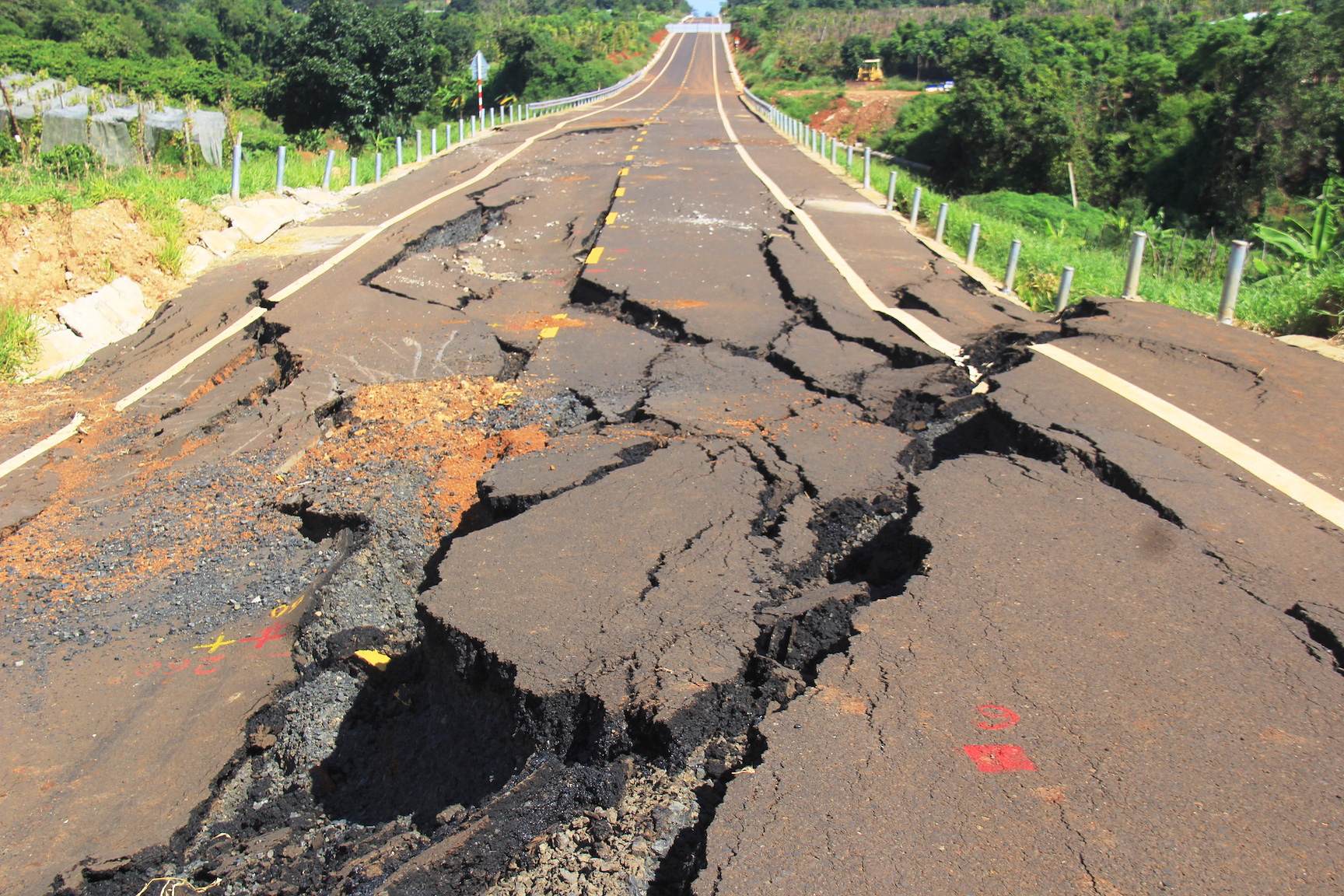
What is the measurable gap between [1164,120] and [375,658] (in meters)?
35.9

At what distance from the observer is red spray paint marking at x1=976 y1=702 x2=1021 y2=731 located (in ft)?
10.3

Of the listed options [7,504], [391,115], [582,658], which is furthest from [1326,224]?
[391,115]

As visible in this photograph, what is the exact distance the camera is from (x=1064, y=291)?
33.5ft

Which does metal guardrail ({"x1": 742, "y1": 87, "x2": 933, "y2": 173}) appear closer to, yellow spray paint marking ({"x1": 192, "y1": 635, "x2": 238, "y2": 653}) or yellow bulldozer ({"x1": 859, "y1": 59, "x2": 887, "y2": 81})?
yellow spray paint marking ({"x1": 192, "y1": 635, "x2": 238, "y2": 653})

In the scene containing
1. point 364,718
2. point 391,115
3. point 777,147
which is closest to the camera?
point 364,718

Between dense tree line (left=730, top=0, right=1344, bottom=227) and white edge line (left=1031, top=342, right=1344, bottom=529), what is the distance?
78.3 ft

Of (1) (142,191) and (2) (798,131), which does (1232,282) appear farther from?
(2) (798,131)

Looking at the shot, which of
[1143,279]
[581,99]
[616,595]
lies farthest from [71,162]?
[581,99]

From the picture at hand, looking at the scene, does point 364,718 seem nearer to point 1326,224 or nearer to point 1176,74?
point 1326,224

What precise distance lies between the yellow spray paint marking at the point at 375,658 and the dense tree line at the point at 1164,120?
29.1 meters

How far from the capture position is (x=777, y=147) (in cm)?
2838

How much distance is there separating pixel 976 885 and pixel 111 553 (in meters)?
5.00

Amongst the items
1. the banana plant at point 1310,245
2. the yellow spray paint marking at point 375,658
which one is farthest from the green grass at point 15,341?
the banana plant at point 1310,245

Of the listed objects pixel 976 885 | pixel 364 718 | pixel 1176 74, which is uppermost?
pixel 1176 74
